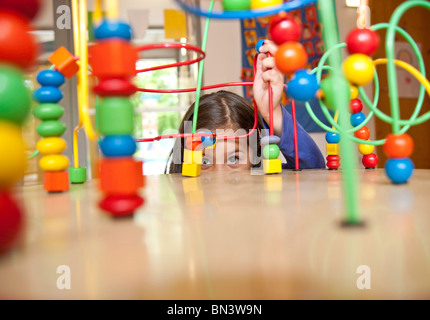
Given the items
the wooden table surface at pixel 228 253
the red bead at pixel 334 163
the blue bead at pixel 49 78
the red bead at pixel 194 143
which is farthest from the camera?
the red bead at pixel 334 163

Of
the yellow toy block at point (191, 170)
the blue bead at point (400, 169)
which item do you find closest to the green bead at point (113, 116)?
the blue bead at point (400, 169)

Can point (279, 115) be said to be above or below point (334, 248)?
above

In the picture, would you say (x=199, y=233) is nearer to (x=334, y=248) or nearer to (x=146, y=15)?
(x=334, y=248)

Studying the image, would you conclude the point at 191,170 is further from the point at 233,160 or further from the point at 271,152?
the point at 233,160

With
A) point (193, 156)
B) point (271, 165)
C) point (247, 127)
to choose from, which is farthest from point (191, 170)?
point (247, 127)

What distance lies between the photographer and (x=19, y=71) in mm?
268

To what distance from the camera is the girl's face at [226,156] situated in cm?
133

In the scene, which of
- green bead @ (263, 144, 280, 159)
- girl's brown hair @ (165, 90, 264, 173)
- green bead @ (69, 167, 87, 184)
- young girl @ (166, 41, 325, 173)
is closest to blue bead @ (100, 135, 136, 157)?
green bead @ (69, 167, 87, 184)

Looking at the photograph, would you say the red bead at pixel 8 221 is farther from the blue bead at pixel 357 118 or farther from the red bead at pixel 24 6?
the blue bead at pixel 357 118

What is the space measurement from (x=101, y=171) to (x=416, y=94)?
11.1ft

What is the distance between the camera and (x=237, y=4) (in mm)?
540

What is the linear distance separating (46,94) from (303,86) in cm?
48
